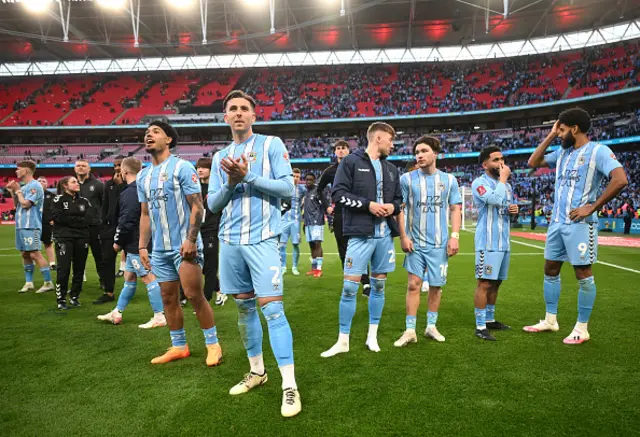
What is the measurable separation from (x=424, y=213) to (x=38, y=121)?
55698 millimetres

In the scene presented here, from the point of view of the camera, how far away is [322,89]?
49.3m

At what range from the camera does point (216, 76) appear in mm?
52000

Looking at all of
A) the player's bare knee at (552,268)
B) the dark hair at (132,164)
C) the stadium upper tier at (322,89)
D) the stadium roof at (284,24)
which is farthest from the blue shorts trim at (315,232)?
the stadium upper tier at (322,89)

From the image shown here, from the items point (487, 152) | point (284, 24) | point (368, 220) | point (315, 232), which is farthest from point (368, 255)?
point (284, 24)

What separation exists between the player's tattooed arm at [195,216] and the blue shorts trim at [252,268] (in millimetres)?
516

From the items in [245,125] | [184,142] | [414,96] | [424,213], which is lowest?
[424,213]

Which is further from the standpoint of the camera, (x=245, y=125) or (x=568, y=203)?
(x=568, y=203)

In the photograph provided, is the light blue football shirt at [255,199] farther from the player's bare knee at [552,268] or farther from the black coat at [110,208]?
the black coat at [110,208]

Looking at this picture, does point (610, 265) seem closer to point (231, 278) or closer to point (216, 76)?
point (231, 278)

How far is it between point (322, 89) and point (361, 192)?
48280 mm

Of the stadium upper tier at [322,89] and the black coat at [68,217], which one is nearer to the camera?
the black coat at [68,217]

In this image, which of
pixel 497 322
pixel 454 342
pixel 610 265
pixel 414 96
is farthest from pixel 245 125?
pixel 414 96

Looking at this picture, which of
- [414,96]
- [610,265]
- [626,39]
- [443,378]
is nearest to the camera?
[443,378]

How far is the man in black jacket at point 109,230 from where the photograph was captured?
20.0ft
